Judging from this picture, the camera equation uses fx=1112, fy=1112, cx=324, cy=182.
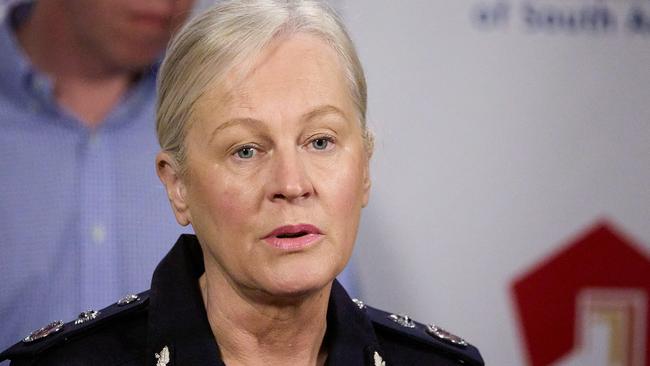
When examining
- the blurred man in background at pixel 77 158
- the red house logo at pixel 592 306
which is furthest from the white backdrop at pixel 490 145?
the blurred man in background at pixel 77 158

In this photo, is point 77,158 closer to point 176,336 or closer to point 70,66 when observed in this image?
point 70,66

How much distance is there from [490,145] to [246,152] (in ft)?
3.36

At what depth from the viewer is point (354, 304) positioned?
149 centimetres

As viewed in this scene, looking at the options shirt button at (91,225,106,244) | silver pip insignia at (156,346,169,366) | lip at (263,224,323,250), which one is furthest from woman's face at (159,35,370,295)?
shirt button at (91,225,106,244)

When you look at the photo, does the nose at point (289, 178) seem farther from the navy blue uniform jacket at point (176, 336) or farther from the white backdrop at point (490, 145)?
the white backdrop at point (490, 145)

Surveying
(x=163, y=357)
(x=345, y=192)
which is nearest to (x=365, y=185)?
(x=345, y=192)

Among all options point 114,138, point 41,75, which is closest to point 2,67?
point 41,75

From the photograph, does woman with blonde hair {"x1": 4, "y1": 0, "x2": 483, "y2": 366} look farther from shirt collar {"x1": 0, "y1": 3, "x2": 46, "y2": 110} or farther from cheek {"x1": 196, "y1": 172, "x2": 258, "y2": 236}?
shirt collar {"x1": 0, "y1": 3, "x2": 46, "y2": 110}

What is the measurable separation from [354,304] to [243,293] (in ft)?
0.65

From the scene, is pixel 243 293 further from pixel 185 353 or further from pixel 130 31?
pixel 130 31

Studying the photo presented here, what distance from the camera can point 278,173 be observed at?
1.25 meters

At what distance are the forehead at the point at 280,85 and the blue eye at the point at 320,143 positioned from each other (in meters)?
0.04

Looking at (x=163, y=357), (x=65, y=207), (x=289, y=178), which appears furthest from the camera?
(x=65, y=207)

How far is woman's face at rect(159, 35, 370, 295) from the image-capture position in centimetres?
125
